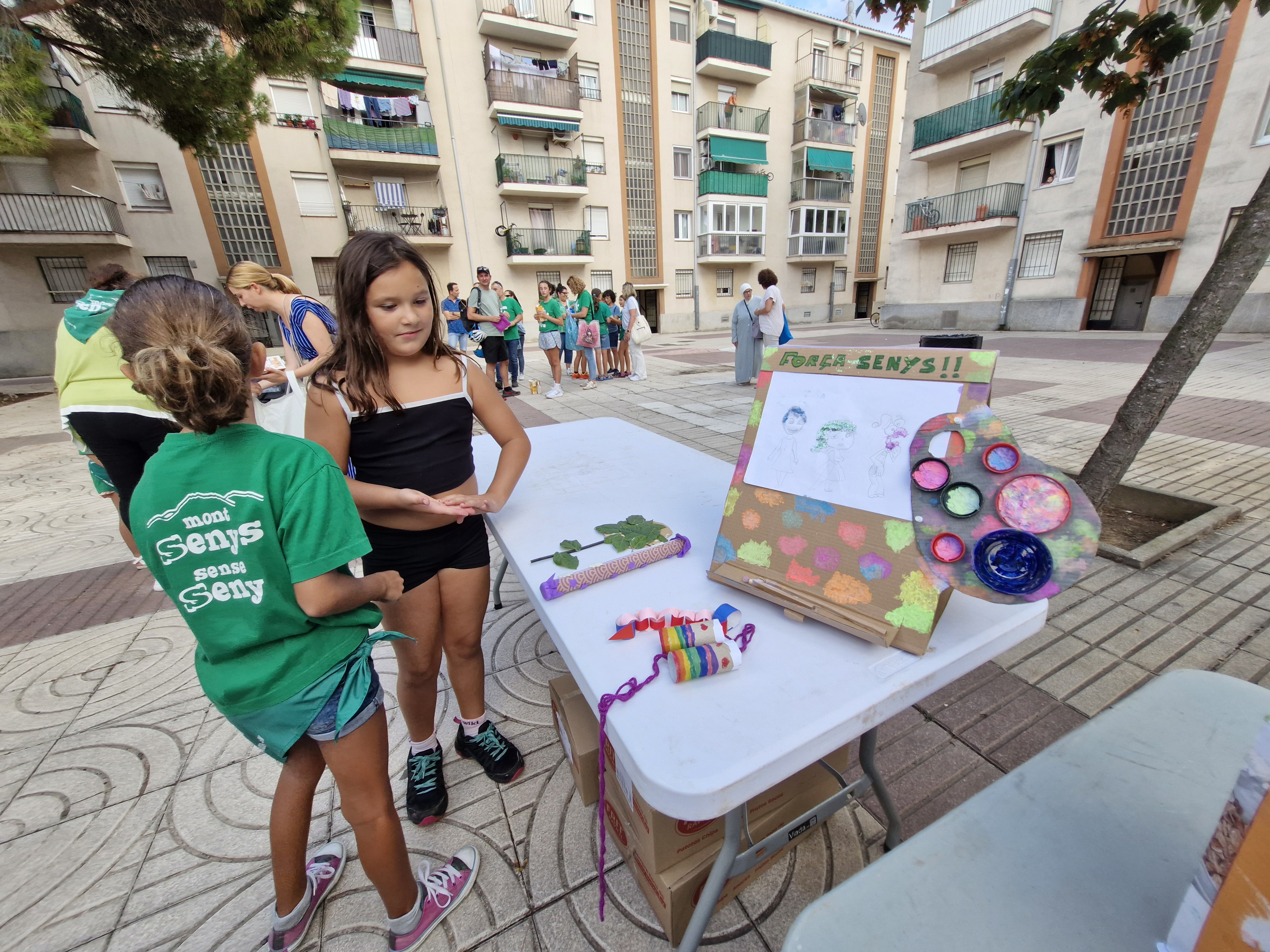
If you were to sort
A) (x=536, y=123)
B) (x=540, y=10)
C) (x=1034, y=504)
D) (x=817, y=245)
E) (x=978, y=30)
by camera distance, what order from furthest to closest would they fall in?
(x=817, y=245)
(x=540, y=10)
(x=536, y=123)
(x=978, y=30)
(x=1034, y=504)

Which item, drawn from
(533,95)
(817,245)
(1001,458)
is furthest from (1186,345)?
(817,245)

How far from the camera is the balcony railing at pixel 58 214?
12656 mm

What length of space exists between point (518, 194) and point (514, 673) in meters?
19.7

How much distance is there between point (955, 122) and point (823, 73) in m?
11.0

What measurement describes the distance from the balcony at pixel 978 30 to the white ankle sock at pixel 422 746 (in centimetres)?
2063

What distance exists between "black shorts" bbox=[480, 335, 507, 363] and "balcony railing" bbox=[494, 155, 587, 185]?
13.3 meters

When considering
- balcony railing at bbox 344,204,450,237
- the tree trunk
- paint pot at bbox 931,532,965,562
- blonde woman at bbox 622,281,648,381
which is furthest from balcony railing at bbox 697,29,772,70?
paint pot at bbox 931,532,965,562

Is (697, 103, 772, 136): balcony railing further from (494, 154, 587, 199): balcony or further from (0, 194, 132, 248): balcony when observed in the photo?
(0, 194, 132, 248): balcony

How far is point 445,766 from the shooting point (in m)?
1.74

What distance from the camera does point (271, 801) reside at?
65.1 inches

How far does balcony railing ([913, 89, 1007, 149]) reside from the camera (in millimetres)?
14664

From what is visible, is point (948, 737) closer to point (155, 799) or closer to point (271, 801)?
point (271, 801)

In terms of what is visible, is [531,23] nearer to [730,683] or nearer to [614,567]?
[614,567]

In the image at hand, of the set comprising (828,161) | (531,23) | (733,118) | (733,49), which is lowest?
(828,161)
